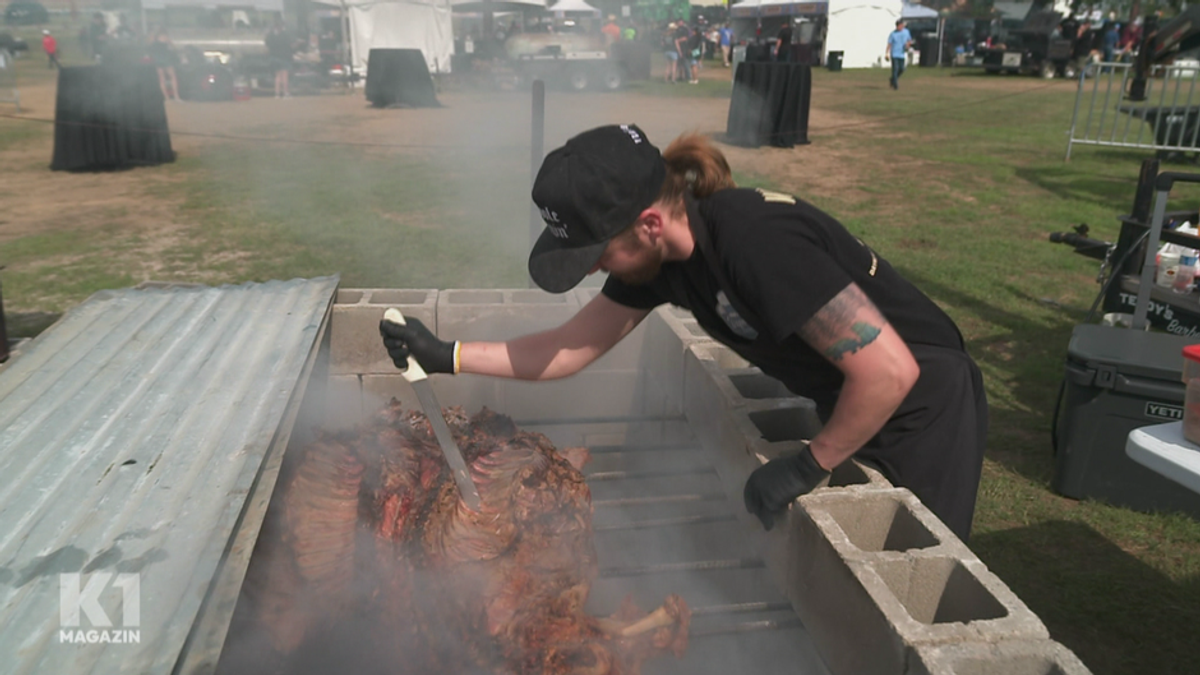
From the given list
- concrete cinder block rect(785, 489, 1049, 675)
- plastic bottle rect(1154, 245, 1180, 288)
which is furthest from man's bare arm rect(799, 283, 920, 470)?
plastic bottle rect(1154, 245, 1180, 288)

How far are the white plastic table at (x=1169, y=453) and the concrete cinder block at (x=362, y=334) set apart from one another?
236 cm

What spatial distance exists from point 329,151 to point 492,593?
9.87 metres

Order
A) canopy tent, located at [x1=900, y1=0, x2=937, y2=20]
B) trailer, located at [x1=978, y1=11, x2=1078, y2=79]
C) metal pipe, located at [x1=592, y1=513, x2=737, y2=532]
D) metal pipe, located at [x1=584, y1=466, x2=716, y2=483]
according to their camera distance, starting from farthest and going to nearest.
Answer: canopy tent, located at [x1=900, y1=0, x2=937, y2=20], trailer, located at [x1=978, y1=11, x2=1078, y2=79], metal pipe, located at [x1=584, y1=466, x2=716, y2=483], metal pipe, located at [x1=592, y1=513, x2=737, y2=532]

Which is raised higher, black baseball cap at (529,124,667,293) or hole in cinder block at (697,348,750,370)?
black baseball cap at (529,124,667,293)

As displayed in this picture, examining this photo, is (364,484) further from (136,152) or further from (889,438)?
(136,152)

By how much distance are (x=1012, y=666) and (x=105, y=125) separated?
37.0ft

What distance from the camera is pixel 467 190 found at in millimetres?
9703

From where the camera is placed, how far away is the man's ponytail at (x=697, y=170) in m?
1.90

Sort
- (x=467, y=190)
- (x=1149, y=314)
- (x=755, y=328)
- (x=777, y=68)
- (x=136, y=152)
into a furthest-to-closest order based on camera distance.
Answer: (x=777, y=68) < (x=136, y=152) < (x=467, y=190) < (x=1149, y=314) < (x=755, y=328)

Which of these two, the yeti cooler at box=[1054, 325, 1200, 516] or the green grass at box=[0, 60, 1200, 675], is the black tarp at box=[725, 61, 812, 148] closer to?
the green grass at box=[0, 60, 1200, 675]

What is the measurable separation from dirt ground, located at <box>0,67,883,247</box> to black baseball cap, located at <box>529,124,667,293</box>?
579 cm

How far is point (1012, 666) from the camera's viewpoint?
1.44 meters

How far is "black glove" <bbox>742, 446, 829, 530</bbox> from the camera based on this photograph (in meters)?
1.85

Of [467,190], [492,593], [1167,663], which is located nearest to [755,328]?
[492,593]
